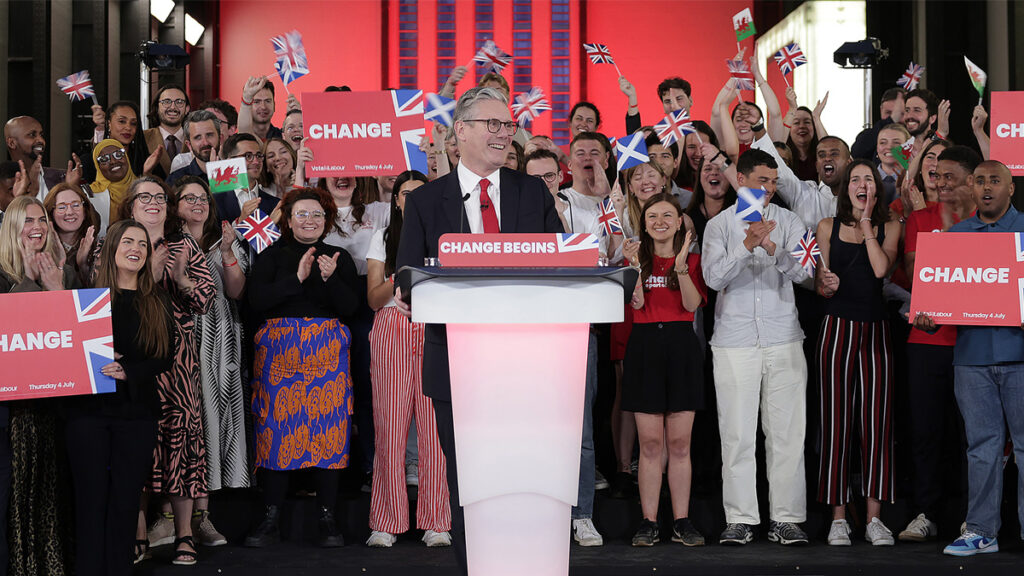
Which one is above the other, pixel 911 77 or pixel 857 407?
pixel 911 77

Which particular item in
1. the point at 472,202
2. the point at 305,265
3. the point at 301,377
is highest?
the point at 472,202

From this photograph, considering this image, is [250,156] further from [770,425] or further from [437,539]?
[770,425]

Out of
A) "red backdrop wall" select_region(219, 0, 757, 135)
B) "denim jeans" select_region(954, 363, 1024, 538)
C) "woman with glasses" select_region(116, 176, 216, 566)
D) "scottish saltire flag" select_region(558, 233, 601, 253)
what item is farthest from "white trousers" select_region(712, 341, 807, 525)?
"red backdrop wall" select_region(219, 0, 757, 135)

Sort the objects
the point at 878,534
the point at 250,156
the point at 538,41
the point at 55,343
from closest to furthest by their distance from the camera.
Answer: the point at 55,343
the point at 878,534
the point at 250,156
the point at 538,41

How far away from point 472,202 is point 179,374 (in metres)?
2.18

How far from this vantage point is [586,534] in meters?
4.88

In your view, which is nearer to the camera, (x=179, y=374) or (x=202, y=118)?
(x=179, y=374)

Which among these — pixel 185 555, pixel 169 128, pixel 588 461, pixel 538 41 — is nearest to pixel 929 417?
pixel 588 461

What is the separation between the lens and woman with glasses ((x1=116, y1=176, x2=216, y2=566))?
4.56 m

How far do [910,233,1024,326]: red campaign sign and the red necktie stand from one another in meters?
2.40

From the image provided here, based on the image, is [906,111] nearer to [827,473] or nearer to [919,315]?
[919,315]

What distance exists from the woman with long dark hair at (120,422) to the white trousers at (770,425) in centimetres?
244

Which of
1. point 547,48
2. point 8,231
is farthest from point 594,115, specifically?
point 547,48

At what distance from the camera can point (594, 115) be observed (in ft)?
21.3
